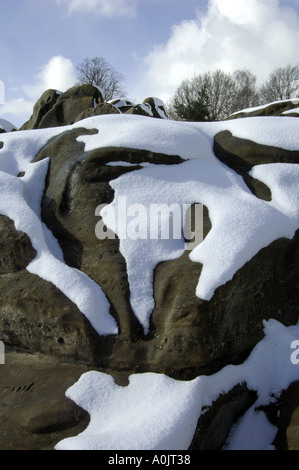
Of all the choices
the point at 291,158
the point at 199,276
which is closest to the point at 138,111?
the point at 291,158

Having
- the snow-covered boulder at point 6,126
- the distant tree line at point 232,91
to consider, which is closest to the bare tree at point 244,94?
the distant tree line at point 232,91

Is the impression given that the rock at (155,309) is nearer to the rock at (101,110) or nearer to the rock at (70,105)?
the rock at (101,110)

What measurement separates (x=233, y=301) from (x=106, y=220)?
1.22m

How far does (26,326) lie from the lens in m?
2.77

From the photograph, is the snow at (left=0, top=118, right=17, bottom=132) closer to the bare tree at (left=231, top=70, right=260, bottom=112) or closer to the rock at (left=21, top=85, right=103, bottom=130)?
the rock at (left=21, top=85, right=103, bottom=130)

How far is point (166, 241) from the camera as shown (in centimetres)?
300

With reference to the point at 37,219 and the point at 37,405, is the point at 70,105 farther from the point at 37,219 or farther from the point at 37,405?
the point at 37,405

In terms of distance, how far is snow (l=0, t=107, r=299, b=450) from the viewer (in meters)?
2.17

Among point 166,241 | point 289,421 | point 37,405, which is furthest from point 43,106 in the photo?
point 289,421

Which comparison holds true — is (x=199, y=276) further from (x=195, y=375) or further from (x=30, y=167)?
(x=30, y=167)

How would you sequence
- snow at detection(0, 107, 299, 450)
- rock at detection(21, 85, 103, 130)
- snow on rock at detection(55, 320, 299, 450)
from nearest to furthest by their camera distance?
snow on rock at detection(55, 320, 299, 450)
snow at detection(0, 107, 299, 450)
rock at detection(21, 85, 103, 130)

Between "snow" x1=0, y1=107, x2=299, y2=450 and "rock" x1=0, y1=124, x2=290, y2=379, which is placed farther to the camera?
"rock" x1=0, y1=124, x2=290, y2=379

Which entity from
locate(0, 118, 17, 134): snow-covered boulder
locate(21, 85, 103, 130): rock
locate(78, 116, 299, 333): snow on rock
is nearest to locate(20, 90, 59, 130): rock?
locate(21, 85, 103, 130): rock

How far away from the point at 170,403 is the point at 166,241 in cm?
121
